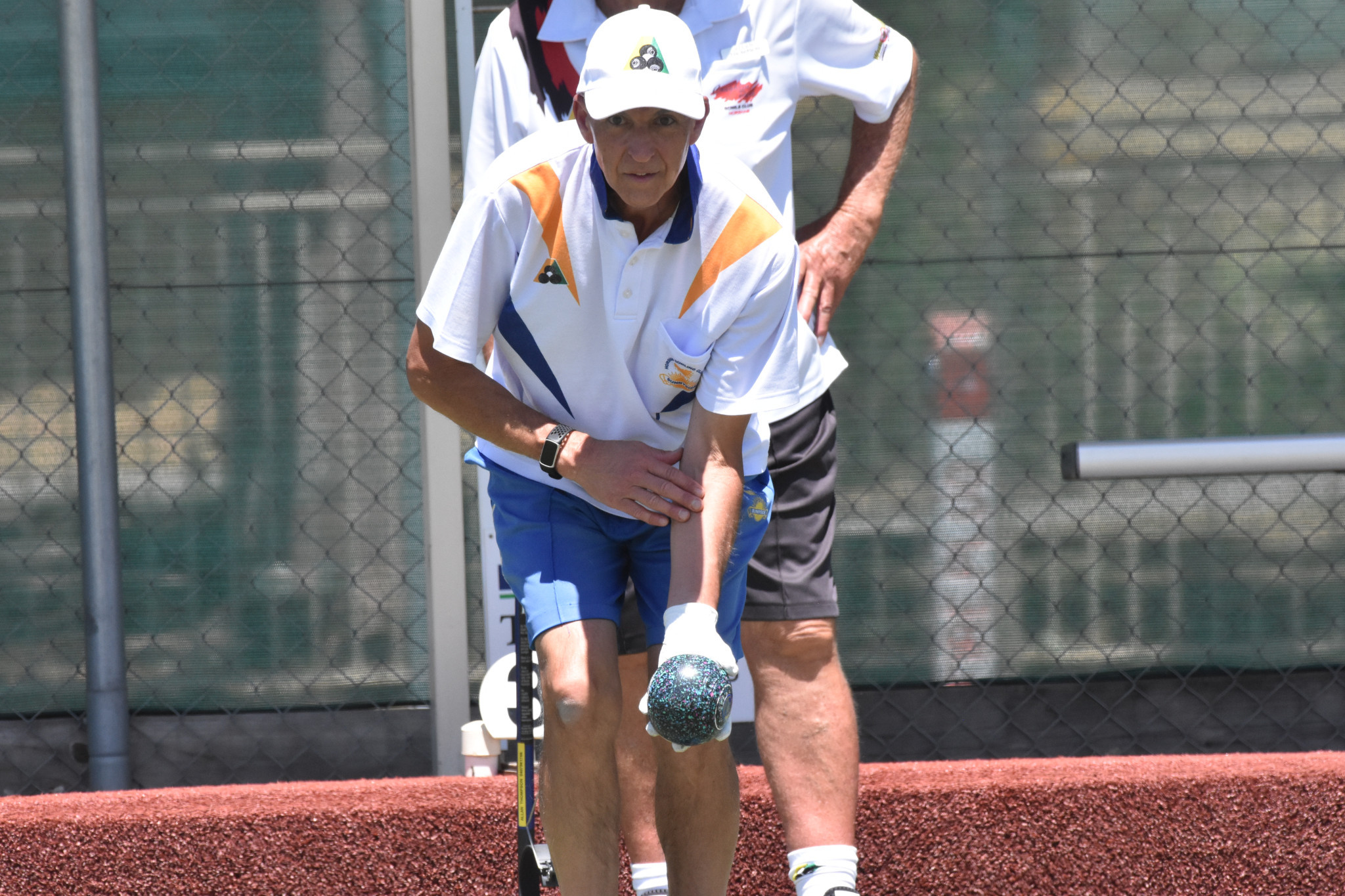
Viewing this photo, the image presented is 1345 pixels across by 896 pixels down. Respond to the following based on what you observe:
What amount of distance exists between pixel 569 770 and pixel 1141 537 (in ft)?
7.90

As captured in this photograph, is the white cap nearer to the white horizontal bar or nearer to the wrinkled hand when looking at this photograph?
the wrinkled hand

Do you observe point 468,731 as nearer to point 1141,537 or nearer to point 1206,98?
point 1141,537

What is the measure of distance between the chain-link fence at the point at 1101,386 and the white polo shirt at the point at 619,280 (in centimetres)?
179

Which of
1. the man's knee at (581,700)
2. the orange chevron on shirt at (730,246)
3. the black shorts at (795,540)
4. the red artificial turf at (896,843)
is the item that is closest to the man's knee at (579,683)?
the man's knee at (581,700)

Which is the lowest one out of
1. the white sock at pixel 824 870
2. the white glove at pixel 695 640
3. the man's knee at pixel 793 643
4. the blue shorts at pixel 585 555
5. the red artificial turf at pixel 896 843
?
the red artificial turf at pixel 896 843

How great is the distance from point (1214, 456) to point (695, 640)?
7.47 feet

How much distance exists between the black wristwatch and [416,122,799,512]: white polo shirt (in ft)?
0.36

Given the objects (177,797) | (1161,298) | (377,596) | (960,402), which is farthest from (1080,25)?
(177,797)

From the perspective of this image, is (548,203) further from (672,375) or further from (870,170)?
(870,170)

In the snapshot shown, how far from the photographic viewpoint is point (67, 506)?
13.5 ft

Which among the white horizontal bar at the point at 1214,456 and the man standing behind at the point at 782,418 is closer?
the man standing behind at the point at 782,418

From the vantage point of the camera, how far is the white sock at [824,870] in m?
2.60

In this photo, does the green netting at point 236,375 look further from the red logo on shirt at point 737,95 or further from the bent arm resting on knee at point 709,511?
the bent arm resting on knee at point 709,511

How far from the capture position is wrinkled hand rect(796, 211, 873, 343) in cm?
291
